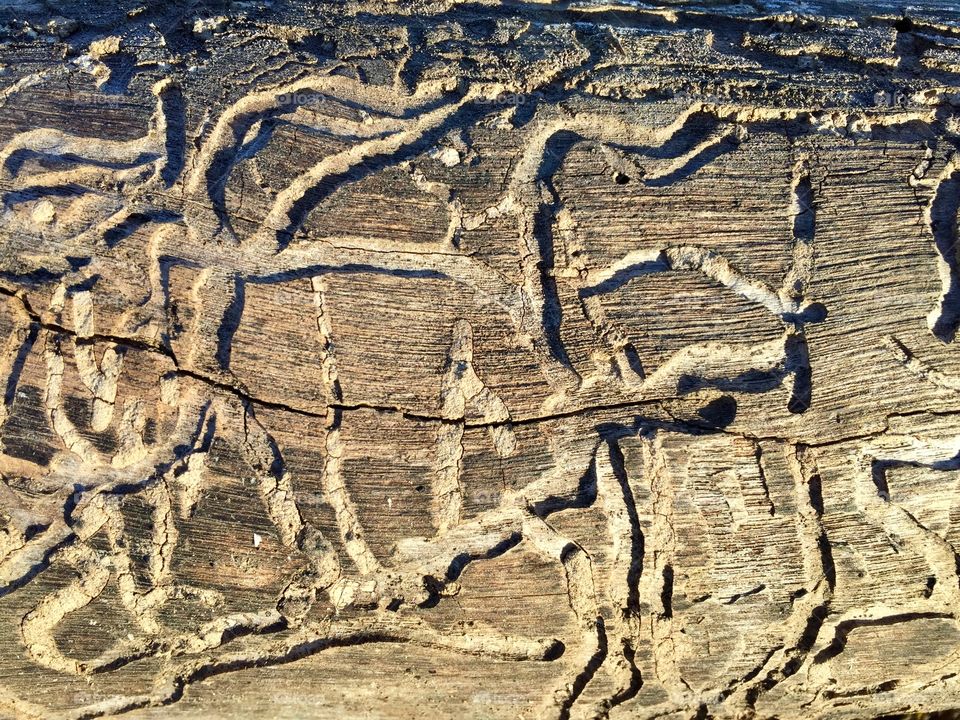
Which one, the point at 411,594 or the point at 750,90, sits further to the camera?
the point at 750,90

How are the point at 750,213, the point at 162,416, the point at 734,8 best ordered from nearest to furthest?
the point at 162,416 < the point at 750,213 < the point at 734,8

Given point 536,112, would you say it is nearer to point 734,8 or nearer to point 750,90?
point 750,90

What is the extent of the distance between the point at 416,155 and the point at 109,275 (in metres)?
1.11

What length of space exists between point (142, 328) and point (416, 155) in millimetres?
1105

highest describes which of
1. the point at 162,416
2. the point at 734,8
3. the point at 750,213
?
the point at 734,8

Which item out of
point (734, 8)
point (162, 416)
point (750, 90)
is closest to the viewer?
point (162, 416)

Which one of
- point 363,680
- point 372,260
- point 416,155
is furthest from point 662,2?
point 363,680

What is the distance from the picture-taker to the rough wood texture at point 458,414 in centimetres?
228

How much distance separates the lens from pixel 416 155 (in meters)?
2.48

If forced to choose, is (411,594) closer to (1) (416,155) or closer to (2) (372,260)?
(2) (372,260)

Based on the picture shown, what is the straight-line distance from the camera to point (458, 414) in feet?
7.55

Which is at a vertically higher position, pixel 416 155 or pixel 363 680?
pixel 416 155

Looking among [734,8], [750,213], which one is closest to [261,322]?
[750,213]

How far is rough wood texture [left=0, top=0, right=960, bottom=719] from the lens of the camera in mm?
2275
